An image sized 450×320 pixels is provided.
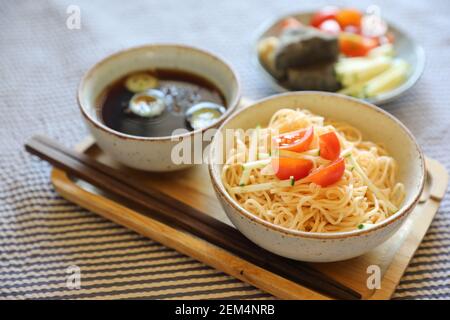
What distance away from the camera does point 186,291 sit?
183 cm

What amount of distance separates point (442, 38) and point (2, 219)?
8.09 ft

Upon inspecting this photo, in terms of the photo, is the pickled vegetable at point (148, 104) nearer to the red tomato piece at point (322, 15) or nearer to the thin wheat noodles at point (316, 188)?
the thin wheat noodles at point (316, 188)

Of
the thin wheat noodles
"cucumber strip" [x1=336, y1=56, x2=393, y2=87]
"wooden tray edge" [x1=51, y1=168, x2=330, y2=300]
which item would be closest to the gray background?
"wooden tray edge" [x1=51, y1=168, x2=330, y2=300]

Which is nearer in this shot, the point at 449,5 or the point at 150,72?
the point at 150,72

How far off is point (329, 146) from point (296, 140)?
0.11 metres

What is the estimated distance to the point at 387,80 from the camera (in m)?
2.63

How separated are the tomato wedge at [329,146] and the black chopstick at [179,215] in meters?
0.37

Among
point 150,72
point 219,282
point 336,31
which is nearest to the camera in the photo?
point 219,282

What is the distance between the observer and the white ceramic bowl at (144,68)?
1.94 metres

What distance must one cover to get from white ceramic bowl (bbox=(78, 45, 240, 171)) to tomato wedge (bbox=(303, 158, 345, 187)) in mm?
431

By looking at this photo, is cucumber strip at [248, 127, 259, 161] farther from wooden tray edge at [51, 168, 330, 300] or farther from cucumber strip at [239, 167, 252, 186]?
wooden tray edge at [51, 168, 330, 300]

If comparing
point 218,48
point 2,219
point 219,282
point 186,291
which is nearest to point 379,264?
point 219,282

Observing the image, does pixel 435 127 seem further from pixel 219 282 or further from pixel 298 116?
pixel 219 282

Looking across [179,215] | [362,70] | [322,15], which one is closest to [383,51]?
[362,70]
